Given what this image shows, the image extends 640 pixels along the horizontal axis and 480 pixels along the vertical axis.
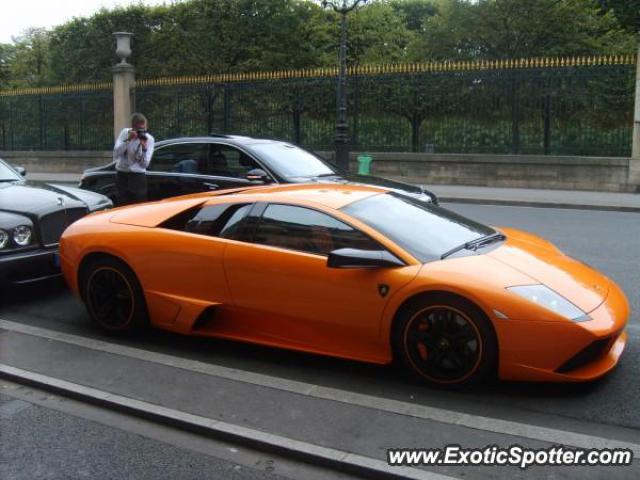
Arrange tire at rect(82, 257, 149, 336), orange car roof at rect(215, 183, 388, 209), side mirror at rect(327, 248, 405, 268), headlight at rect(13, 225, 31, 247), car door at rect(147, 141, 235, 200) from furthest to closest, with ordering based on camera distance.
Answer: car door at rect(147, 141, 235, 200), headlight at rect(13, 225, 31, 247), tire at rect(82, 257, 149, 336), orange car roof at rect(215, 183, 388, 209), side mirror at rect(327, 248, 405, 268)

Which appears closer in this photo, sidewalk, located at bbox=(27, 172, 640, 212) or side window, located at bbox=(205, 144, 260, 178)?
side window, located at bbox=(205, 144, 260, 178)

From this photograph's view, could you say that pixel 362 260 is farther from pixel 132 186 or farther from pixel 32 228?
pixel 132 186

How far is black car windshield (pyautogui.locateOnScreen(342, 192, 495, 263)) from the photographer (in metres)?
4.59

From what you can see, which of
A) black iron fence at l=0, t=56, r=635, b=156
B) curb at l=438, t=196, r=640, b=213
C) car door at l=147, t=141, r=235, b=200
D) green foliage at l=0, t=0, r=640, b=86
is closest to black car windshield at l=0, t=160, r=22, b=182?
car door at l=147, t=141, r=235, b=200

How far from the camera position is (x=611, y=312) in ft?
13.9

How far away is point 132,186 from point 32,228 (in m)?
2.61

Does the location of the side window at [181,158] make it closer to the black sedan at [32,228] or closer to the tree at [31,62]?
the black sedan at [32,228]

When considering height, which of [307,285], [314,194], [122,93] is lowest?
[307,285]

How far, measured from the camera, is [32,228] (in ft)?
21.0

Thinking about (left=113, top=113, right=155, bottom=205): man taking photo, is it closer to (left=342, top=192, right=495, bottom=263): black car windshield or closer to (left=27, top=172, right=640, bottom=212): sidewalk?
(left=342, top=192, right=495, bottom=263): black car windshield

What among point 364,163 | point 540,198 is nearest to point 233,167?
point 540,198

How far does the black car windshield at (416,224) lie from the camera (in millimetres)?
4591

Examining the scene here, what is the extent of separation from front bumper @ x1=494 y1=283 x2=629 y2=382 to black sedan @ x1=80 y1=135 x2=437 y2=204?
4220 mm

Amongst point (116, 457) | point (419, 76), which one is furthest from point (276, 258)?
point (419, 76)
